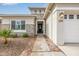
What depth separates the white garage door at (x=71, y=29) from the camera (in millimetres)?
14055

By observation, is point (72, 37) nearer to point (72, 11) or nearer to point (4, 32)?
point (72, 11)

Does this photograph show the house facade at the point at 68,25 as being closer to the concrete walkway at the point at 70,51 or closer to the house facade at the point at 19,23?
the concrete walkway at the point at 70,51

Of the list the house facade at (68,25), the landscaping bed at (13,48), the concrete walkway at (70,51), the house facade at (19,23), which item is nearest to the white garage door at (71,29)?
the house facade at (68,25)

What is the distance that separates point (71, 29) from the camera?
14.3 metres

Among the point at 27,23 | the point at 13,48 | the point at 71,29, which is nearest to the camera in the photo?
the point at 13,48

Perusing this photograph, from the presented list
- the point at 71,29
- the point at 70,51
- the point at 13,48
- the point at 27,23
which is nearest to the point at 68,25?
the point at 71,29

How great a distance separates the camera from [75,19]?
555 inches

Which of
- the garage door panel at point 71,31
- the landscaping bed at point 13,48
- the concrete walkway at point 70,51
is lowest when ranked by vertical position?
the landscaping bed at point 13,48

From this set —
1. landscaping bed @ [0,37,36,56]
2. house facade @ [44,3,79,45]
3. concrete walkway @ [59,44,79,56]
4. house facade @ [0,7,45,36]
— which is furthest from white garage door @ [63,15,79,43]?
house facade @ [0,7,45,36]

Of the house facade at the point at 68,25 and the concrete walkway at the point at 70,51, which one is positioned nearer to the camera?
the concrete walkway at the point at 70,51

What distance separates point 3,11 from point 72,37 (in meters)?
19.9

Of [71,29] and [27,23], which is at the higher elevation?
[27,23]

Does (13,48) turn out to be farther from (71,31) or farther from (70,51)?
(71,31)

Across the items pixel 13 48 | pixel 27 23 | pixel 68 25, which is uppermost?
pixel 27 23
